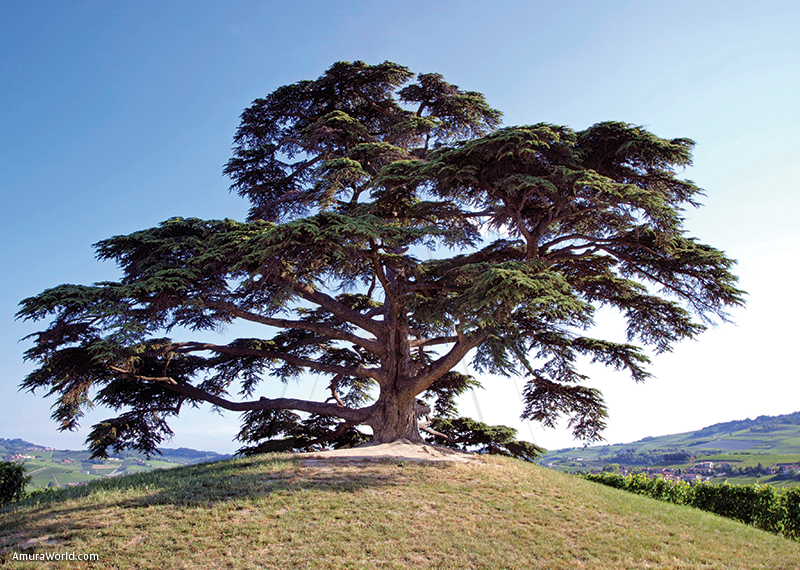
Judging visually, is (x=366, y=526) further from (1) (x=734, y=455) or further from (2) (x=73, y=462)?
(1) (x=734, y=455)

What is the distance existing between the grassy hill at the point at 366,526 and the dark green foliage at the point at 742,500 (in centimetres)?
121

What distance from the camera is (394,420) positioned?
14.2 m

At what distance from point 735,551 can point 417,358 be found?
9.67 metres

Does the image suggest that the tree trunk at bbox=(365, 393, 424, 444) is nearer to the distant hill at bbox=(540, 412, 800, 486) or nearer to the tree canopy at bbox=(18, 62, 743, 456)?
the tree canopy at bbox=(18, 62, 743, 456)

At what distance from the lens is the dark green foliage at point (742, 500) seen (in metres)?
9.71

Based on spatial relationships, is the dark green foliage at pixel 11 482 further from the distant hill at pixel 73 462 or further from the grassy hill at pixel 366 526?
the grassy hill at pixel 366 526

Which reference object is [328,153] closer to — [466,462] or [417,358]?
[417,358]

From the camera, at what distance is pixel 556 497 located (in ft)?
31.3

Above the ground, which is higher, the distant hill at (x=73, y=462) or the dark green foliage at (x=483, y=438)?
the dark green foliage at (x=483, y=438)

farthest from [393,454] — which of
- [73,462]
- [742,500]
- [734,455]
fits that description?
[734,455]

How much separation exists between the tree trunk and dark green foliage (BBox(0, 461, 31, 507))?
29.5ft

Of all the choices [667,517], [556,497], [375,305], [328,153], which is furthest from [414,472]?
[328,153]

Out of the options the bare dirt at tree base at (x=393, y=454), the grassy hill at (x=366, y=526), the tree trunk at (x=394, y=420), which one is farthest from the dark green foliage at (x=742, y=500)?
the tree trunk at (x=394, y=420)

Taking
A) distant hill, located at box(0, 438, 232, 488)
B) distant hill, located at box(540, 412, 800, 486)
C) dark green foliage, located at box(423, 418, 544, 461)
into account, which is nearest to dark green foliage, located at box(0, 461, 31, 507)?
distant hill, located at box(0, 438, 232, 488)
